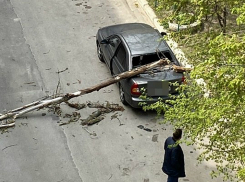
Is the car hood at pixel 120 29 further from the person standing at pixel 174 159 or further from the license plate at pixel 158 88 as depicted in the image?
the person standing at pixel 174 159

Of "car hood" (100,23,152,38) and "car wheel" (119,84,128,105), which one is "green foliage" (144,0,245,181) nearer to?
"car wheel" (119,84,128,105)

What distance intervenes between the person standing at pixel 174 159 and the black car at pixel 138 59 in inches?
71.9

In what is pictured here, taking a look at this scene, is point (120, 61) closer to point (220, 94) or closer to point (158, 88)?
point (158, 88)

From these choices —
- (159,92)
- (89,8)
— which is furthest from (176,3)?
(89,8)

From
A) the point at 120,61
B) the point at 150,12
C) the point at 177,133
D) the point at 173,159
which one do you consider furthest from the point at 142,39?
the point at 150,12

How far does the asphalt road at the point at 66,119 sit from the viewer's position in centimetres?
989

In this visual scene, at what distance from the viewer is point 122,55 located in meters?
11.9

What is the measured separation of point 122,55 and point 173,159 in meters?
4.00

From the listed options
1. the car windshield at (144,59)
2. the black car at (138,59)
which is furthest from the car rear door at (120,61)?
the car windshield at (144,59)

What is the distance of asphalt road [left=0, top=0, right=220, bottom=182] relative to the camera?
9891mm

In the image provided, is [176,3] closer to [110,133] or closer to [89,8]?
[110,133]

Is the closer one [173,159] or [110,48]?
[173,159]

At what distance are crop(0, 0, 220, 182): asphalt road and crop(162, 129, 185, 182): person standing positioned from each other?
0.86 meters

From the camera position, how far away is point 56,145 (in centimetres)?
1060
